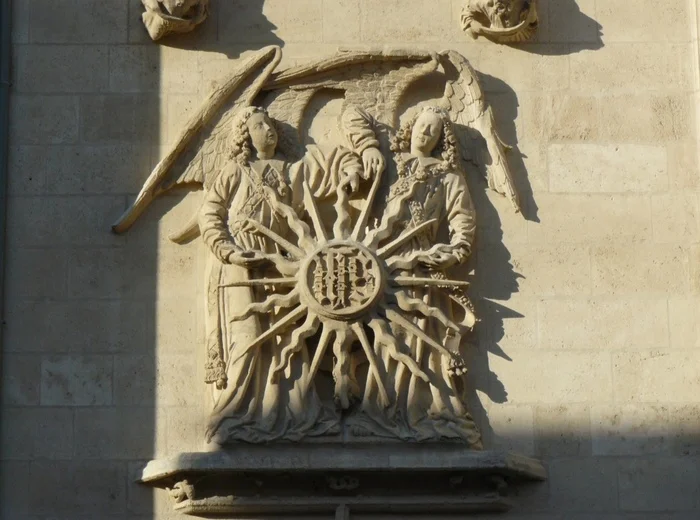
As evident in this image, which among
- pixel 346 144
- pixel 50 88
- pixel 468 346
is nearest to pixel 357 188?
pixel 346 144

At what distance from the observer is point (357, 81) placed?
40.0 feet

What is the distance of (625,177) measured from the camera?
39.8ft

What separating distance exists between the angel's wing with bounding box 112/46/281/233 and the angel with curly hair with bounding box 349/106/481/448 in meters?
0.98

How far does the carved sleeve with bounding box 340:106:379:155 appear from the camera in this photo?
470 inches

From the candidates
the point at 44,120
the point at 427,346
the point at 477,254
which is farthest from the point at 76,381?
the point at 477,254

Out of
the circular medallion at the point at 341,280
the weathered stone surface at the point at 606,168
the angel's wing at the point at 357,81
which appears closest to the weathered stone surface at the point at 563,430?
the circular medallion at the point at 341,280

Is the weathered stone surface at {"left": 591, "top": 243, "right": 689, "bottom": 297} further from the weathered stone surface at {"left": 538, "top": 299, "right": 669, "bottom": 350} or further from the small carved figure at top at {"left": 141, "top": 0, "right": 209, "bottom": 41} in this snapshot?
the small carved figure at top at {"left": 141, "top": 0, "right": 209, "bottom": 41}

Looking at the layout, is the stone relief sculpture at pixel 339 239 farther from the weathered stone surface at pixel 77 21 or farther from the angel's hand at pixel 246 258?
the weathered stone surface at pixel 77 21

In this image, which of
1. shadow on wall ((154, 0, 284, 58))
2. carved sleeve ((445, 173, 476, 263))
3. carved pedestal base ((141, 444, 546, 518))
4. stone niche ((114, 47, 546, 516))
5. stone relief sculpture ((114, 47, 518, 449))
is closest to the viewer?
carved pedestal base ((141, 444, 546, 518))

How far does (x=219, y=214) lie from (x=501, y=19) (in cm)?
217

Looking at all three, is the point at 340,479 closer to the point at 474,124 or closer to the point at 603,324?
the point at 603,324

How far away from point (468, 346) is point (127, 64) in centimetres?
280

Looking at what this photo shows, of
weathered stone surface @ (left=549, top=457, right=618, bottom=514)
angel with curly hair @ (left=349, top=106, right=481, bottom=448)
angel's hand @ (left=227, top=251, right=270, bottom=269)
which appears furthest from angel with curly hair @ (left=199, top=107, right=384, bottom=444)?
weathered stone surface @ (left=549, top=457, right=618, bottom=514)

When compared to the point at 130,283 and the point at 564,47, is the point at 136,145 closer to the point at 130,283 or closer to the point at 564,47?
the point at 130,283
